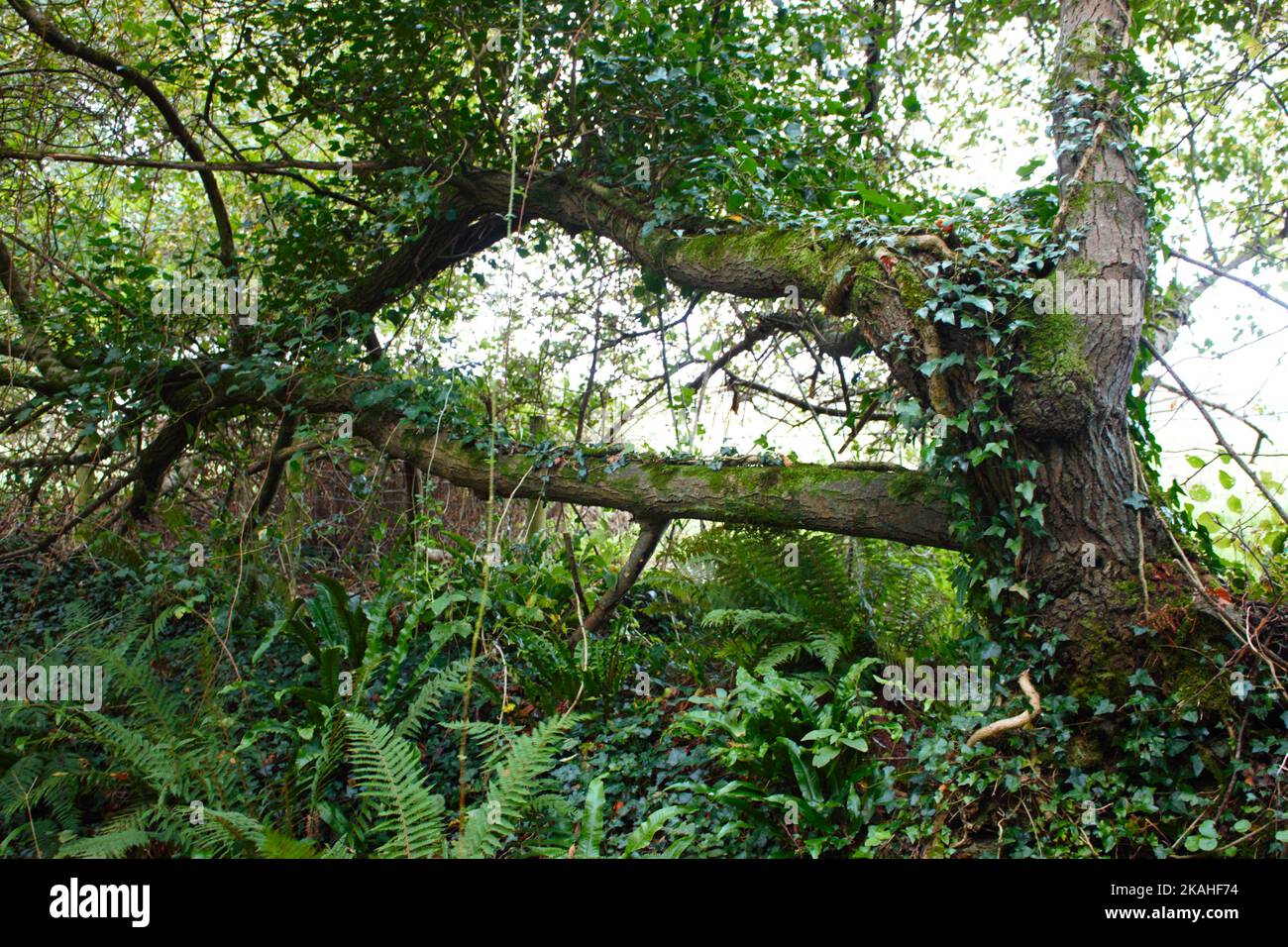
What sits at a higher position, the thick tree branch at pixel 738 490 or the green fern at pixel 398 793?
the thick tree branch at pixel 738 490

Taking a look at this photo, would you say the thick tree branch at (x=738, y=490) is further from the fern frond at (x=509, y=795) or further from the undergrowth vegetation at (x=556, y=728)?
the fern frond at (x=509, y=795)

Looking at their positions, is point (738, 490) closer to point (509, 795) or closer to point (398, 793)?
point (509, 795)

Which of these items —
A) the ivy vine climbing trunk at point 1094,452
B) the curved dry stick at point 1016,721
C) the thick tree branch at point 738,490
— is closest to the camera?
the curved dry stick at point 1016,721

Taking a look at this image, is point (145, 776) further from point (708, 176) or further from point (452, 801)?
point (708, 176)

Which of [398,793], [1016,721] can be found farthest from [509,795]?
[1016,721]

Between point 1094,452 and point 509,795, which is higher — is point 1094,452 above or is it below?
above

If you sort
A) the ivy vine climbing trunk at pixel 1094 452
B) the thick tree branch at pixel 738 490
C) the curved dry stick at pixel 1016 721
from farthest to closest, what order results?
the thick tree branch at pixel 738 490 → the ivy vine climbing trunk at pixel 1094 452 → the curved dry stick at pixel 1016 721

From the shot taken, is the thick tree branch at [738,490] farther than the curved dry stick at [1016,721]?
Yes

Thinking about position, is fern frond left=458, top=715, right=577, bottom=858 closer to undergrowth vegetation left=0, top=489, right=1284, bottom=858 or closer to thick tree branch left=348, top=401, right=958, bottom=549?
undergrowth vegetation left=0, top=489, right=1284, bottom=858

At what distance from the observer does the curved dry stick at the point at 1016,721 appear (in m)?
2.89

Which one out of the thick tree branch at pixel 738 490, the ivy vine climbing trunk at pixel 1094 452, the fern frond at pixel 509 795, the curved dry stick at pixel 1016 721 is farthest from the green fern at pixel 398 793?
the ivy vine climbing trunk at pixel 1094 452

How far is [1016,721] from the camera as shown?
2.89 m

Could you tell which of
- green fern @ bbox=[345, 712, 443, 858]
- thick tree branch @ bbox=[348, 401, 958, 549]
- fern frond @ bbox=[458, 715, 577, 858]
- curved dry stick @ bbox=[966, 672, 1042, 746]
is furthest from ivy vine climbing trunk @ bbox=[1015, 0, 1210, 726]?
green fern @ bbox=[345, 712, 443, 858]

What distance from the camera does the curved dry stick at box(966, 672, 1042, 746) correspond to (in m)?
2.89
